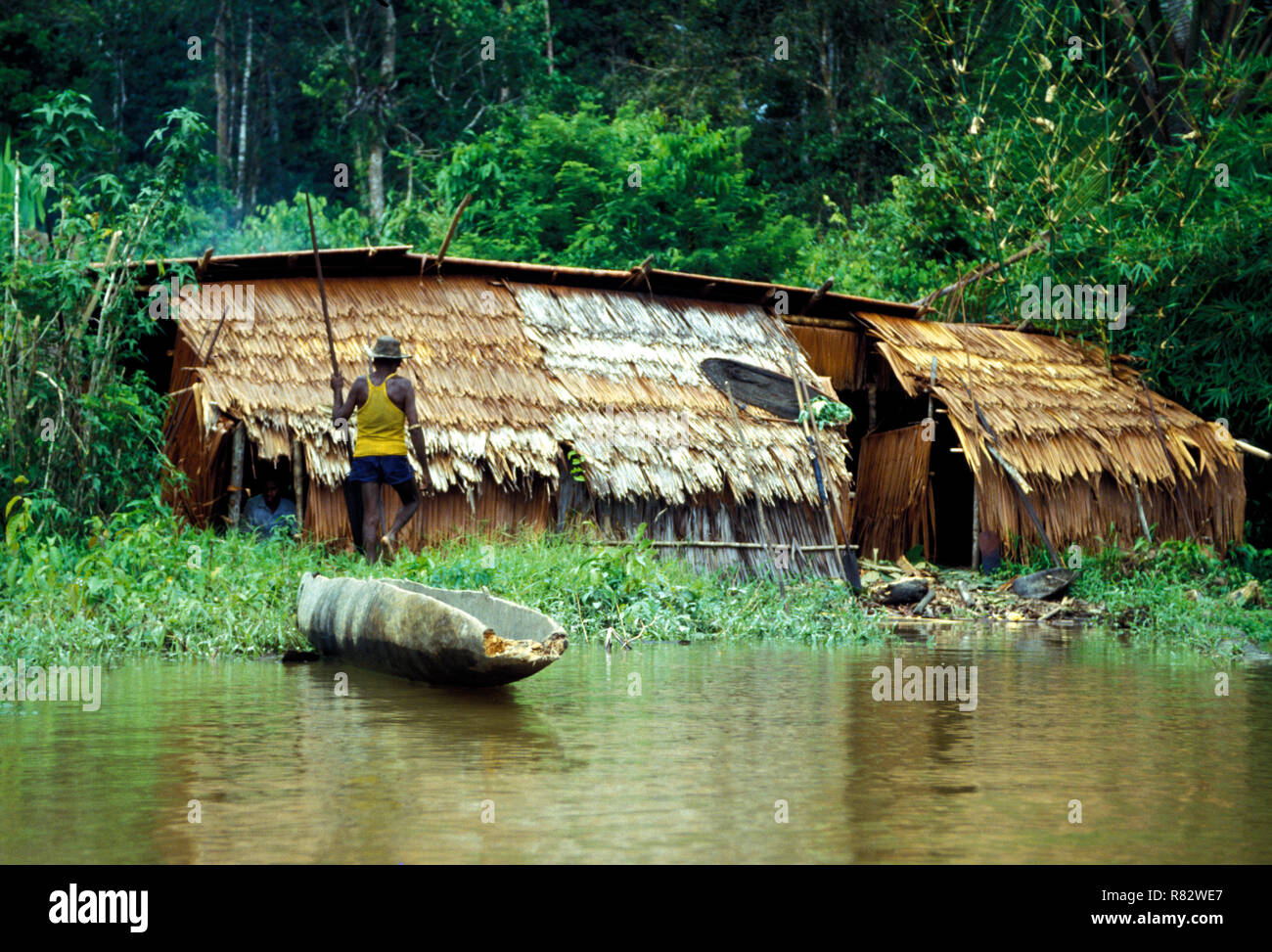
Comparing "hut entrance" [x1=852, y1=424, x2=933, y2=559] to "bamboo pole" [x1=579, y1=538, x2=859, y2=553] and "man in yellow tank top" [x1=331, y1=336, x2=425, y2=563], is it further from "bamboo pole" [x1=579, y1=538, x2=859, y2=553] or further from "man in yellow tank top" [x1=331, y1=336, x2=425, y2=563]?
"man in yellow tank top" [x1=331, y1=336, x2=425, y2=563]

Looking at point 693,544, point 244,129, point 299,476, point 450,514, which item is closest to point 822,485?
point 693,544

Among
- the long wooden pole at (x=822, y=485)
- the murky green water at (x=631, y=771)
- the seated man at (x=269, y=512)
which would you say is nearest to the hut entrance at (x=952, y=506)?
the long wooden pole at (x=822, y=485)

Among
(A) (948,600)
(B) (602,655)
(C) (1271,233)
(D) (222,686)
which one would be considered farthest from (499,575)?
(C) (1271,233)

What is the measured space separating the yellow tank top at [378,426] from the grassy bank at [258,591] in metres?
0.82

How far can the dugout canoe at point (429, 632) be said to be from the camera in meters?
6.16

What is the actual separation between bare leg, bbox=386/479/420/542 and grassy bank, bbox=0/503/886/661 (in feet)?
1.20

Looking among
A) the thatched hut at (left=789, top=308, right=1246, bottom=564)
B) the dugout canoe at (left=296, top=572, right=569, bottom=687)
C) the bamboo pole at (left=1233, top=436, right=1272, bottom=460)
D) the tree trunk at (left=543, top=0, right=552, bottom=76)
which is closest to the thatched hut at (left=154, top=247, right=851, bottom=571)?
the thatched hut at (left=789, top=308, right=1246, bottom=564)

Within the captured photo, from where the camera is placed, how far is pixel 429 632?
6395 mm

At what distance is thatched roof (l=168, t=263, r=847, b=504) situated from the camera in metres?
11.1

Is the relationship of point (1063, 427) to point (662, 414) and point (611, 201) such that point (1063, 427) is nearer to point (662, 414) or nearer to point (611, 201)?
point (662, 414)

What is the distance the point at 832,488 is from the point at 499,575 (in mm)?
4533

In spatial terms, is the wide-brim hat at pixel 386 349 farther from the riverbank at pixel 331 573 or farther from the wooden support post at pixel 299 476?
the riverbank at pixel 331 573
